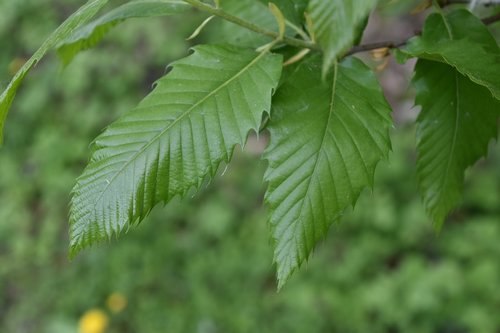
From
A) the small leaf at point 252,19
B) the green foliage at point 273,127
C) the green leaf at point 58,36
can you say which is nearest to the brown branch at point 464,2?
the green foliage at point 273,127

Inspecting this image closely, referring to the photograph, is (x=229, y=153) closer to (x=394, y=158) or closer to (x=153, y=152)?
(x=153, y=152)

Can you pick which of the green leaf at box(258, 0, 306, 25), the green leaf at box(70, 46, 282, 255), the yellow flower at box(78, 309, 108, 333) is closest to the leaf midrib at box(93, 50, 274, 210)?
the green leaf at box(70, 46, 282, 255)

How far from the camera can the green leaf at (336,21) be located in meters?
0.57

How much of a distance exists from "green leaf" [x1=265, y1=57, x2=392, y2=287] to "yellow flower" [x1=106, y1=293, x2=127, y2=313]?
3099mm

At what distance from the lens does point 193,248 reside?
3928mm

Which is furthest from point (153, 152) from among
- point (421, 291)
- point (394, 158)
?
point (394, 158)

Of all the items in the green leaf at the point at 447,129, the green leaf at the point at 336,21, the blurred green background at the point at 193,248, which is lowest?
the blurred green background at the point at 193,248

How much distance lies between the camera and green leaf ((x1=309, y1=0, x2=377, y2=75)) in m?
0.57

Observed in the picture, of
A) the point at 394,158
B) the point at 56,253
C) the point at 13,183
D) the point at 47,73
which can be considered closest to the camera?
the point at 394,158

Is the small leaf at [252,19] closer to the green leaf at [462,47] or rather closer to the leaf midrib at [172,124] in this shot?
the leaf midrib at [172,124]

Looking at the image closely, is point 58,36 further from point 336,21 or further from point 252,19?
point 336,21

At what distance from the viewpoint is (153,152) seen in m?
0.91

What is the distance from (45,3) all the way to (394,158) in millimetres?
3048

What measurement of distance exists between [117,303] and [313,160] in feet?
10.3
